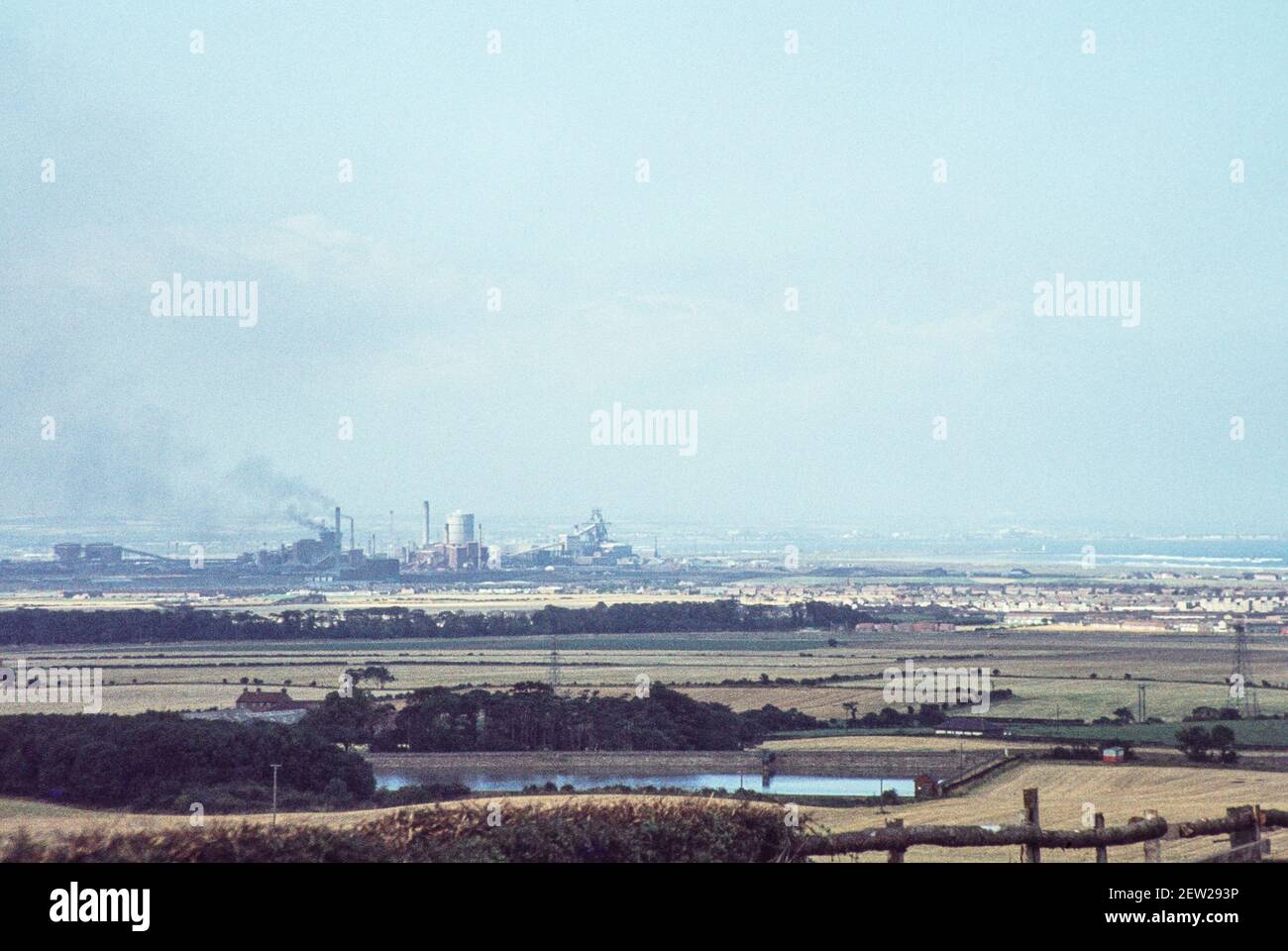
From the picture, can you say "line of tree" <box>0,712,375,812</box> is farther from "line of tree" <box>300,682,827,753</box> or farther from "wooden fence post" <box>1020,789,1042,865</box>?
"wooden fence post" <box>1020,789,1042,865</box>

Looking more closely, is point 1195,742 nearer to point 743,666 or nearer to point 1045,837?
point 1045,837

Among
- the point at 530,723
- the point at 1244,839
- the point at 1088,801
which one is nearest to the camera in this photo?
the point at 1244,839
